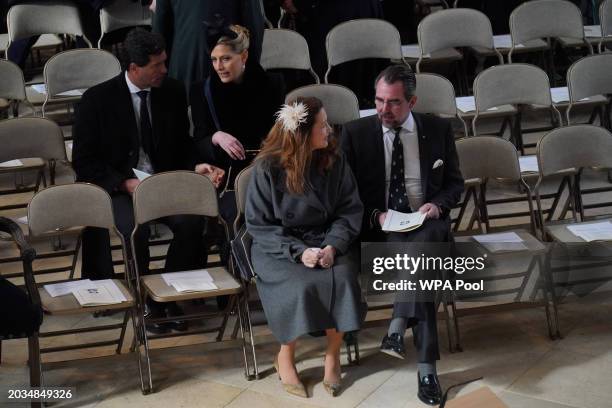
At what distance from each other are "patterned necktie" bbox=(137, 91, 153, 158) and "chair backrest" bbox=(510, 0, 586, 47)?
108 inches

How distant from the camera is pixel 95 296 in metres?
4.83

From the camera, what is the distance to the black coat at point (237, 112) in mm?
5719

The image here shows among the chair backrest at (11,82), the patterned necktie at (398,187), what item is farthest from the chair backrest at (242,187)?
the chair backrest at (11,82)

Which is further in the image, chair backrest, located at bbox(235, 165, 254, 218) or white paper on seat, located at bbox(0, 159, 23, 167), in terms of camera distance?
white paper on seat, located at bbox(0, 159, 23, 167)

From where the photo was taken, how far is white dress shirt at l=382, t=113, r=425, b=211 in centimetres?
524

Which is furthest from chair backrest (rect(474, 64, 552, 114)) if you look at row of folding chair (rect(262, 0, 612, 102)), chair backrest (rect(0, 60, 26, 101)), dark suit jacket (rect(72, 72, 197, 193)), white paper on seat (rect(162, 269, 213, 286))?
chair backrest (rect(0, 60, 26, 101))

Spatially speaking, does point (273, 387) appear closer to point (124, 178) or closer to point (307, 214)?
point (307, 214)

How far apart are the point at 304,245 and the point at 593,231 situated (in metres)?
1.50

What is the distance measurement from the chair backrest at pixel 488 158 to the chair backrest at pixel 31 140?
2.10 m

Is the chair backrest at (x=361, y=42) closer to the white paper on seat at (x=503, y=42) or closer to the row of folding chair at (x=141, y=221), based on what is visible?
the white paper on seat at (x=503, y=42)

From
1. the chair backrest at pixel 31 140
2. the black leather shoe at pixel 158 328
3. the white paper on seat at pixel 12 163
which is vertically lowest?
the black leather shoe at pixel 158 328

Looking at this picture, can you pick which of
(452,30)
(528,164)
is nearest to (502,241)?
(528,164)

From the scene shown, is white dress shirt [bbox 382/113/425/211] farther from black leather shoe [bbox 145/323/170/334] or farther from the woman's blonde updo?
black leather shoe [bbox 145/323/170/334]

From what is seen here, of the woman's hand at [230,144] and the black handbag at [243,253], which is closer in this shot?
the black handbag at [243,253]
